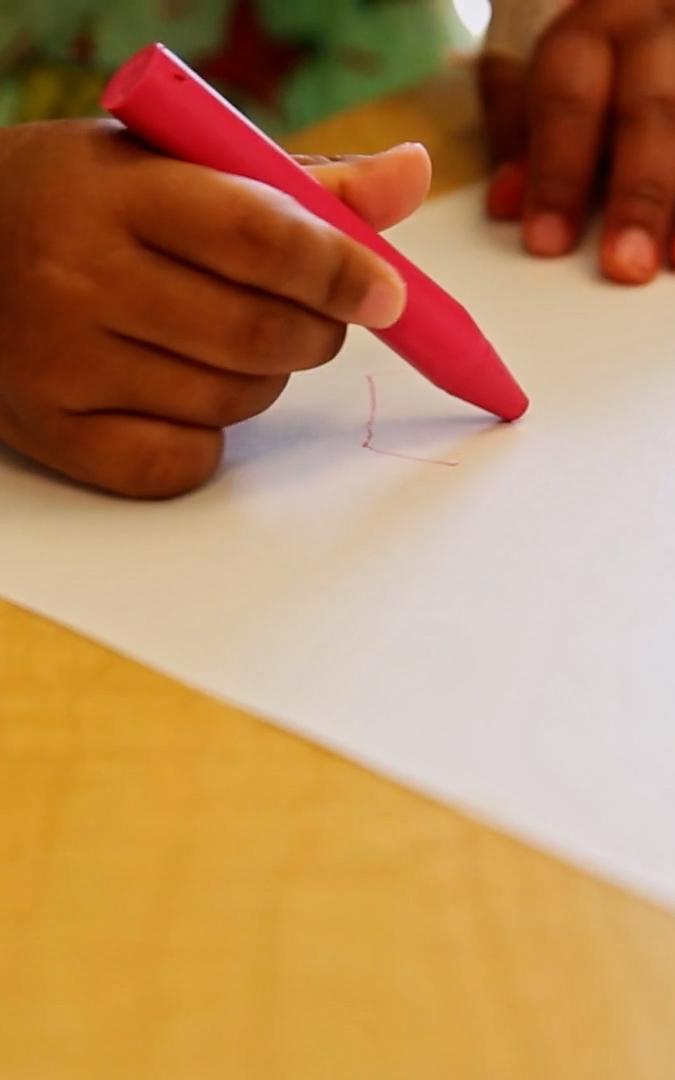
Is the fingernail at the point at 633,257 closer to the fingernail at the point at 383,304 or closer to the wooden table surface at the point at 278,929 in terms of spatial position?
the fingernail at the point at 383,304

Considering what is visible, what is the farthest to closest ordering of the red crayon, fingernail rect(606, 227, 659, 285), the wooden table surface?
fingernail rect(606, 227, 659, 285), the red crayon, the wooden table surface

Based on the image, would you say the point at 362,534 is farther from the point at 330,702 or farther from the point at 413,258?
the point at 413,258

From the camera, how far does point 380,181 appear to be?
0.34 m

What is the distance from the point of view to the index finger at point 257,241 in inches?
12.0

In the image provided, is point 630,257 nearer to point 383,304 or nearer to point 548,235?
point 548,235

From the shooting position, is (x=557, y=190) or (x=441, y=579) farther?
(x=557, y=190)

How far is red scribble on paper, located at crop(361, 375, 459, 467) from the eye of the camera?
0.35 metres

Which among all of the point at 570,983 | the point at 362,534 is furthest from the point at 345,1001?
the point at 362,534

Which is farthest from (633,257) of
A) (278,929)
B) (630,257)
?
(278,929)

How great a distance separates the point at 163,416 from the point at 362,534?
0.07 metres

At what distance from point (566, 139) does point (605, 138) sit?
21 millimetres

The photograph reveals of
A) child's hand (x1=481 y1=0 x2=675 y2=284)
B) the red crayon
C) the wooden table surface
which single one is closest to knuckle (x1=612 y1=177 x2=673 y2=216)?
child's hand (x1=481 y1=0 x2=675 y2=284)

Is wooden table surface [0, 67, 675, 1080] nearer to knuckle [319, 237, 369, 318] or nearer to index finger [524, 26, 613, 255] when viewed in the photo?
knuckle [319, 237, 369, 318]

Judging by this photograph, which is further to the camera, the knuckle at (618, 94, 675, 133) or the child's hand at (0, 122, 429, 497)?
the knuckle at (618, 94, 675, 133)
